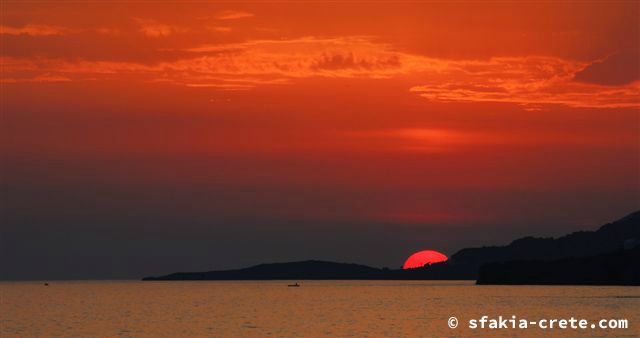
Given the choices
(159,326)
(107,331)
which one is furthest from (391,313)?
(107,331)

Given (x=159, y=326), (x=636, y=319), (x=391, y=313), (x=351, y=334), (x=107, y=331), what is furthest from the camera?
(x=391, y=313)

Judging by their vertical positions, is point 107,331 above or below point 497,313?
below

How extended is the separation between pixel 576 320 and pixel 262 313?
2006 inches

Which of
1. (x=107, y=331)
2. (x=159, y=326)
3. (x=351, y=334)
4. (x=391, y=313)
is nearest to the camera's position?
(x=351, y=334)

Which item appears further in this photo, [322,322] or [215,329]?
[322,322]

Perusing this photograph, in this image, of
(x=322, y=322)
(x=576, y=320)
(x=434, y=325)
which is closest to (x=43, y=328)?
(x=322, y=322)

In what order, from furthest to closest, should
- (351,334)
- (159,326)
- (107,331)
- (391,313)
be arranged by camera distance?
(391,313)
(159,326)
(107,331)
(351,334)

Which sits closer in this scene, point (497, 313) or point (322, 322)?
point (322, 322)

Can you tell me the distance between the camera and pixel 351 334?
122 meters

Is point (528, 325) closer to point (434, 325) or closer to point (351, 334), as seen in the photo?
point (434, 325)

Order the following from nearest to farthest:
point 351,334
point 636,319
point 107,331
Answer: point 351,334 → point 107,331 → point 636,319

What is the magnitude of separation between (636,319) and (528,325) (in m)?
21.9

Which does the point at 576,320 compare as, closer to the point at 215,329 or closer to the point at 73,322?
the point at 215,329

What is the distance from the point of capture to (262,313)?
17562cm
